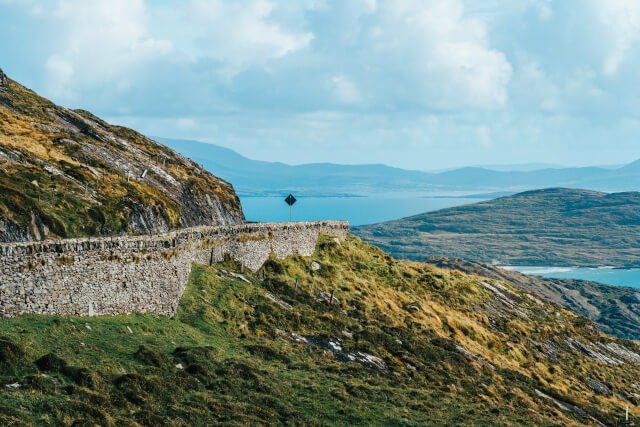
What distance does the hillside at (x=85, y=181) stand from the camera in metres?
39.3

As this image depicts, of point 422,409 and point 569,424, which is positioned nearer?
point 422,409

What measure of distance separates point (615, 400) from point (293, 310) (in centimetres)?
3861

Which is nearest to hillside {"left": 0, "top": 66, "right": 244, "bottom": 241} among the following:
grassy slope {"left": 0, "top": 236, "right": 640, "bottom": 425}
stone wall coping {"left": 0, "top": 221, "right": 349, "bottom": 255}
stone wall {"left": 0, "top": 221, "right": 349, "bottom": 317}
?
stone wall coping {"left": 0, "top": 221, "right": 349, "bottom": 255}

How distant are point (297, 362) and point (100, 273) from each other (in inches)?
484

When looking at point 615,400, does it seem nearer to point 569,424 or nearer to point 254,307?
point 569,424

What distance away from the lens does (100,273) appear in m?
27.7

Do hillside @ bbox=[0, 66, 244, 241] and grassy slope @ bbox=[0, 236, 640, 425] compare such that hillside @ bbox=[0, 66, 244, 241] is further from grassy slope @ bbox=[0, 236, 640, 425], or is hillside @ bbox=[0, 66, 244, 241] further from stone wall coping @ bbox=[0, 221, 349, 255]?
grassy slope @ bbox=[0, 236, 640, 425]

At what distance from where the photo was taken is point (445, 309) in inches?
2500

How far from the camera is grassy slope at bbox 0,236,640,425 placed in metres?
20.3

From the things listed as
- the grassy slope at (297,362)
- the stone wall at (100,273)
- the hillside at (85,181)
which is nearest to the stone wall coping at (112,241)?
the stone wall at (100,273)

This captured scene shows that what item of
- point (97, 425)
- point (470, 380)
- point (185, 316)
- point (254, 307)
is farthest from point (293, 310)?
point (97, 425)

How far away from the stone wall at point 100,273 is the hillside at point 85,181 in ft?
32.3

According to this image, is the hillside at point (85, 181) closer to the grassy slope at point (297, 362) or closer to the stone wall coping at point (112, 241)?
the stone wall coping at point (112, 241)

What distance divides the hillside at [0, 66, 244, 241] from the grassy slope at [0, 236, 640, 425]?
11.4 metres
